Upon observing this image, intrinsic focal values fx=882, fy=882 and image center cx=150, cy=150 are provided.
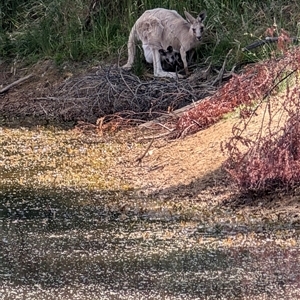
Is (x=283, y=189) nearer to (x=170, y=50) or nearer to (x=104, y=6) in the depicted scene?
(x=170, y=50)

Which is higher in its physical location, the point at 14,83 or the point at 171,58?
the point at 171,58

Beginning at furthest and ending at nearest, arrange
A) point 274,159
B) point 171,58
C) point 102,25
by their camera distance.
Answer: point 102,25 → point 171,58 → point 274,159

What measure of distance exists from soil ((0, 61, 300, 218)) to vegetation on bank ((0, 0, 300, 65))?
2537 millimetres

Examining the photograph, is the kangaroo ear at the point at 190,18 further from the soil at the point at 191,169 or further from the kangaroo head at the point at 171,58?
the soil at the point at 191,169

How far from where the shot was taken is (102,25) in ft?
43.2

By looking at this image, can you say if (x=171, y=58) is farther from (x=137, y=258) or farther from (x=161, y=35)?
(x=137, y=258)

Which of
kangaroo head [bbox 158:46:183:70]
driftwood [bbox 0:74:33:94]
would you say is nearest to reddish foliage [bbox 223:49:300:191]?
kangaroo head [bbox 158:46:183:70]

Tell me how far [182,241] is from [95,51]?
7.59m

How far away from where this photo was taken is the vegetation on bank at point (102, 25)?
456 inches

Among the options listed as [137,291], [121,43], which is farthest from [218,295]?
[121,43]

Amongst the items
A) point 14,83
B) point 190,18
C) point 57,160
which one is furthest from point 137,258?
point 14,83

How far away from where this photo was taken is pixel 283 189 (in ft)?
21.1

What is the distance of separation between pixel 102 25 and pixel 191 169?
6151 millimetres

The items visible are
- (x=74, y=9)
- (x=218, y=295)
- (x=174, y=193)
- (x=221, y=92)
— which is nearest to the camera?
(x=218, y=295)
